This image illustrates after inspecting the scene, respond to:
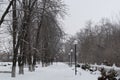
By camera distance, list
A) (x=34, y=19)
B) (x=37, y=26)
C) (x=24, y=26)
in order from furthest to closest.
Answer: (x=37, y=26)
(x=34, y=19)
(x=24, y=26)

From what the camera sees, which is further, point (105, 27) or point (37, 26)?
point (105, 27)

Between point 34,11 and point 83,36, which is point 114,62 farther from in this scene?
point 83,36

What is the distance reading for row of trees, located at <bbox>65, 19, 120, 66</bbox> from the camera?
64.5 m

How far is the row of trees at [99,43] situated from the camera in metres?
64.5

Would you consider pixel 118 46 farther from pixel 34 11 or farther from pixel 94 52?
pixel 34 11

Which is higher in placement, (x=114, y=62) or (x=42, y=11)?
(x=42, y=11)

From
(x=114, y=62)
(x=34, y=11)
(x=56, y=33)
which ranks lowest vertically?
(x=114, y=62)

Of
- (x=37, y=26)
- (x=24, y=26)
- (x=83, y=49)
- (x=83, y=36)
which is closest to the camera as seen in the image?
(x=24, y=26)

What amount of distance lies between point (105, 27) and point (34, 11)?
224ft

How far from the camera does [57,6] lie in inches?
1197

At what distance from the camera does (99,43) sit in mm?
87688

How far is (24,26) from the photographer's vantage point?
29.6m

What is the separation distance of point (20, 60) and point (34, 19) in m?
5.85

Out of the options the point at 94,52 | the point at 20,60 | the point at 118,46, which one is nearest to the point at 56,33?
the point at 20,60
